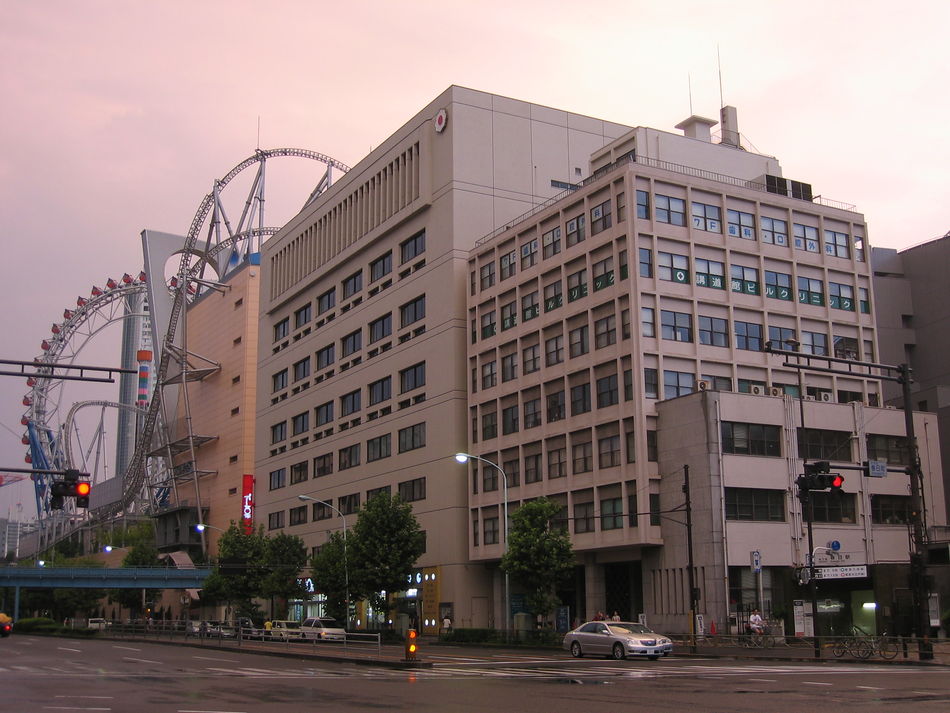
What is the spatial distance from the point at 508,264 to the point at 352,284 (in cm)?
2476

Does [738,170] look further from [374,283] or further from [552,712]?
[552,712]

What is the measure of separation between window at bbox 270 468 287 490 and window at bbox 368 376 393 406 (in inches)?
781

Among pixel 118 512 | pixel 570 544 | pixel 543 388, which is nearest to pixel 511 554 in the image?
pixel 570 544

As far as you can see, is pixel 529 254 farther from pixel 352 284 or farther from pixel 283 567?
pixel 283 567

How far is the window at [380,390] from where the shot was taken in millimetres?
82500

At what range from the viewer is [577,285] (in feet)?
210

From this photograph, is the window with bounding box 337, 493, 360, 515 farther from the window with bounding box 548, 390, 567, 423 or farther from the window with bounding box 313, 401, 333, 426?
the window with bounding box 548, 390, 567, 423

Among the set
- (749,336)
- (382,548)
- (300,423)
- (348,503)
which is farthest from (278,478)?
(749,336)

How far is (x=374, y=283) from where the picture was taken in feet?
284

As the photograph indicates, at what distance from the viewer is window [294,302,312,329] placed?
100 m

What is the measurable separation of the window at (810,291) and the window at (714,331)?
6917mm

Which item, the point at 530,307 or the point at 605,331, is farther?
the point at 530,307

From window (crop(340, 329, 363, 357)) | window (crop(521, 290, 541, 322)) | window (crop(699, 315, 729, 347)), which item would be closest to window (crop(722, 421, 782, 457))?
window (crop(699, 315, 729, 347))

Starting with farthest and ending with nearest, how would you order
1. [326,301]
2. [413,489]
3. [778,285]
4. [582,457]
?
[326,301]
[413,489]
[778,285]
[582,457]
